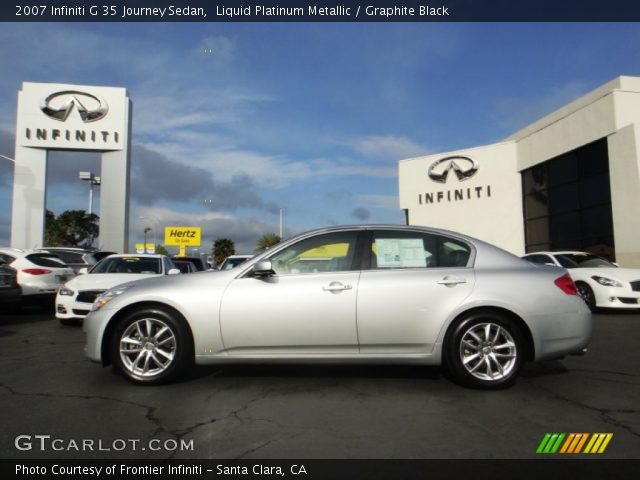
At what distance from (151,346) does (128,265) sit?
558 centimetres

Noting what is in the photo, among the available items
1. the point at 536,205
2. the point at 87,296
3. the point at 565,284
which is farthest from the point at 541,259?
the point at 536,205

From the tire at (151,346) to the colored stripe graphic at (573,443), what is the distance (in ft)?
9.92

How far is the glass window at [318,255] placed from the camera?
4609 millimetres

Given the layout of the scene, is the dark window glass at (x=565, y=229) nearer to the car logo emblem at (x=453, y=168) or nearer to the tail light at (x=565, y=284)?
the car logo emblem at (x=453, y=168)

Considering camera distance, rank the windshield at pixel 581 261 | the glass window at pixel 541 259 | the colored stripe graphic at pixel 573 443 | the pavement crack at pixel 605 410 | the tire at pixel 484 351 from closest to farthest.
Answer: the colored stripe graphic at pixel 573 443 → the pavement crack at pixel 605 410 → the tire at pixel 484 351 → the windshield at pixel 581 261 → the glass window at pixel 541 259

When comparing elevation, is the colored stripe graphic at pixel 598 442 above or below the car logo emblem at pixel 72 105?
below

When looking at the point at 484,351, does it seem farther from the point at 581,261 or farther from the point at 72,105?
the point at 72,105

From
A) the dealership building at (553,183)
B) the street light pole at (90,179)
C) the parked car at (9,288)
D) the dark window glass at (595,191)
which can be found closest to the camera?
the parked car at (9,288)

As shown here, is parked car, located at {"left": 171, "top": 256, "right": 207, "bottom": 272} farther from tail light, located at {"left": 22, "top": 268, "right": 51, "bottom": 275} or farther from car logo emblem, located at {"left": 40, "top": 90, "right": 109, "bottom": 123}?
car logo emblem, located at {"left": 40, "top": 90, "right": 109, "bottom": 123}

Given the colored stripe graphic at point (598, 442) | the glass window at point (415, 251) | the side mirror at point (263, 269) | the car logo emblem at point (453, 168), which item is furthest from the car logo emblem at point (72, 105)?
the colored stripe graphic at point (598, 442)

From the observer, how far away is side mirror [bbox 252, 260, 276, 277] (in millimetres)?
4379

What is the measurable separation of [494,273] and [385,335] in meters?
1.19

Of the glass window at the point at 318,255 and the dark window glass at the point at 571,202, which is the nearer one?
the glass window at the point at 318,255
